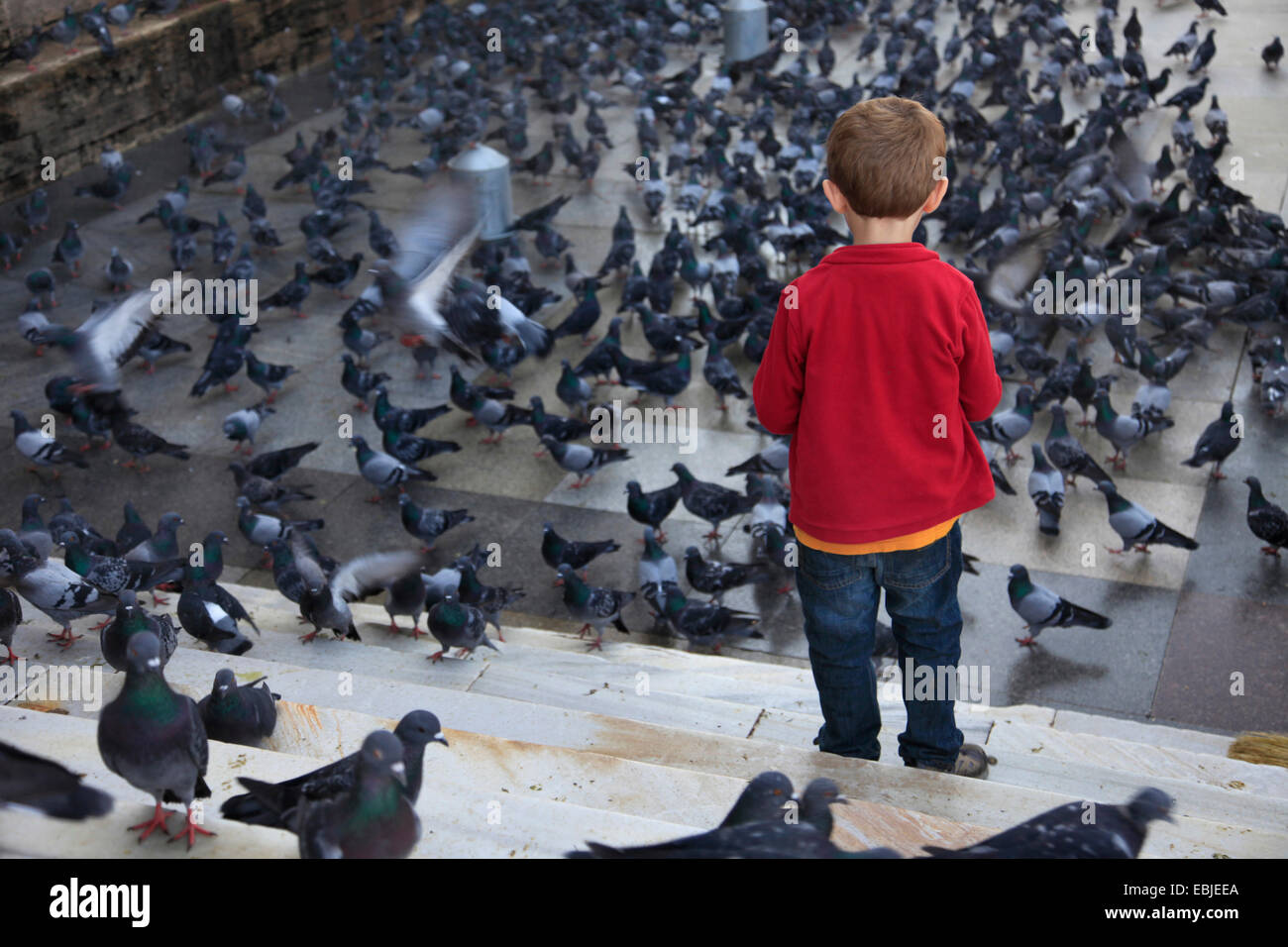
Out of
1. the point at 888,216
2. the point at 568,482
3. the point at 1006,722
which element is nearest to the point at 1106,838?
the point at 888,216

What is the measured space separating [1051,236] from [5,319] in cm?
877

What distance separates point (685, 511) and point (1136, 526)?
107 inches

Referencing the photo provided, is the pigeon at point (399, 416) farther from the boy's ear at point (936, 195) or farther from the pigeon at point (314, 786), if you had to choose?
the boy's ear at point (936, 195)

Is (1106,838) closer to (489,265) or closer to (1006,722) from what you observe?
(1006,722)

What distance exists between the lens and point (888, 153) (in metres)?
2.92

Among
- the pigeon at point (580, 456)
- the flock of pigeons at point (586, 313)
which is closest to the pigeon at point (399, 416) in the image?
the flock of pigeons at point (586, 313)

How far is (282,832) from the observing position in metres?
3.12

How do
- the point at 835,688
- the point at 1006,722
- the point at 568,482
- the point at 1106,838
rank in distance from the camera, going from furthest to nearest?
the point at 568,482, the point at 1006,722, the point at 835,688, the point at 1106,838

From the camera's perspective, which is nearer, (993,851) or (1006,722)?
(993,851)

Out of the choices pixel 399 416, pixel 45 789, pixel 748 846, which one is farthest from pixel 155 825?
pixel 399 416

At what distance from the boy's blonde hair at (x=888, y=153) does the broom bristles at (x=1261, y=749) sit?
9.67 ft

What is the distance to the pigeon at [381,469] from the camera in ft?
25.9

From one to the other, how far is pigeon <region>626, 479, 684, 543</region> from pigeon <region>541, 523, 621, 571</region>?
397 millimetres

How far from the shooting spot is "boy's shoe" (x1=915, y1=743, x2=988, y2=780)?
3.87 metres
